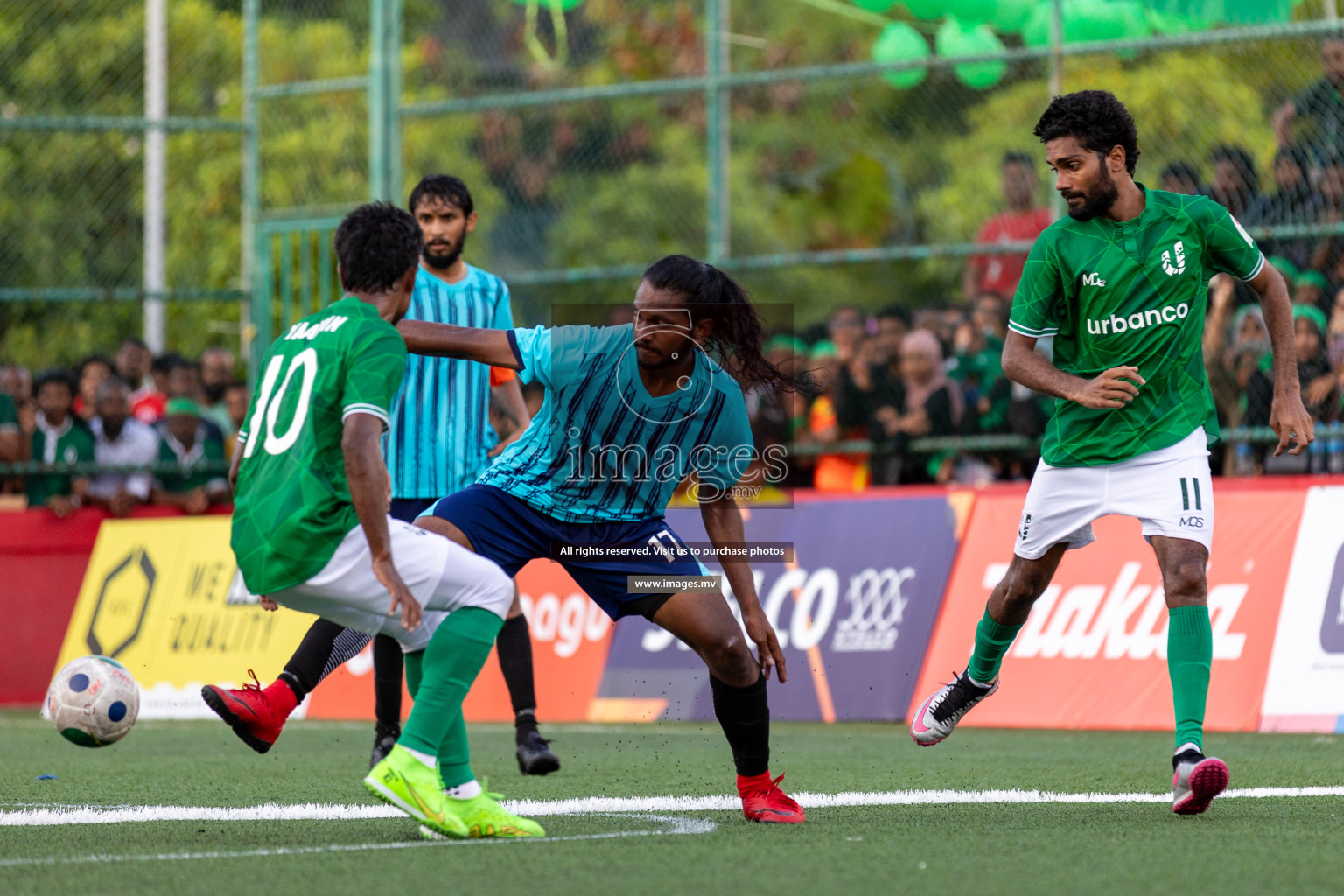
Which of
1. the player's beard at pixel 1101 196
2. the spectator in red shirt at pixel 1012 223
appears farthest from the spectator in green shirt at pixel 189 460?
the player's beard at pixel 1101 196

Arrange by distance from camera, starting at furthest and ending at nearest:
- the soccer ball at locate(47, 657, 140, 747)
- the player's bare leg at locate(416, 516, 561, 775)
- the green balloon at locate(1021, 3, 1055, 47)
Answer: the green balloon at locate(1021, 3, 1055, 47) → the player's bare leg at locate(416, 516, 561, 775) → the soccer ball at locate(47, 657, 140, 747)

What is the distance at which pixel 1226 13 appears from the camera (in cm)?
1089

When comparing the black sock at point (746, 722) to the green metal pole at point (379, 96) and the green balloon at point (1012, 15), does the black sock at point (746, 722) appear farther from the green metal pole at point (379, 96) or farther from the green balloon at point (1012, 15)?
the green balloon at point (1012, 15)

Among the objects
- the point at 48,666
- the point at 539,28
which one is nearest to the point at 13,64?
the point at 48,666

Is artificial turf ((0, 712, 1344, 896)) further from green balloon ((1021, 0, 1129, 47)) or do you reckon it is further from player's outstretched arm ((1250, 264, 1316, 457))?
green balloon ((1021, 0, 1129, 47))

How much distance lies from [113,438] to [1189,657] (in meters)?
8.61

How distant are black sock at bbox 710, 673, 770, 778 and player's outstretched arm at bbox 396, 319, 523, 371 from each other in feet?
3.88

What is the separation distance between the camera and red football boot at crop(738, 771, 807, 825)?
18.5 feet

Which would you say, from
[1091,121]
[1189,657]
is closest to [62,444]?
[1091,121]

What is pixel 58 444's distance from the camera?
1237cm

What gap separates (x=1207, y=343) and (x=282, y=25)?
48.9ft

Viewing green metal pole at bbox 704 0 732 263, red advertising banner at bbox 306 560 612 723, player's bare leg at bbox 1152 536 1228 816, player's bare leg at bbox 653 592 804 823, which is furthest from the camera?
green metal pole at bbox 704 0 732 263

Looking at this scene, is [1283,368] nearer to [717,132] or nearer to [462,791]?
[462,791]

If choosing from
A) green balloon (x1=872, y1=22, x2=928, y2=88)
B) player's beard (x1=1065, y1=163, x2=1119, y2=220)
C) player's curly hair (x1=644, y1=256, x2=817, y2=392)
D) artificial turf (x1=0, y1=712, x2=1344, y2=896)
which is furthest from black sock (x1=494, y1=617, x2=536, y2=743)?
green balloon (x1=872, y1=22, x2=928, y2=88)
